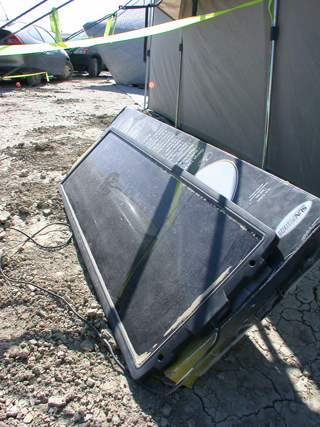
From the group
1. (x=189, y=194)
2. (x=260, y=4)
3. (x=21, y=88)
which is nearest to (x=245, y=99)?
(x=260, y=4)

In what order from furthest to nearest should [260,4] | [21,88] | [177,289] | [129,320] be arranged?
1. [21,88]
2. [260,4]
3. [129,320]
4. [177,289]

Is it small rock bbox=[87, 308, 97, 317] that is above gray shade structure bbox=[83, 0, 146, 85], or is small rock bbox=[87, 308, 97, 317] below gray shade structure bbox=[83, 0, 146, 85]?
below

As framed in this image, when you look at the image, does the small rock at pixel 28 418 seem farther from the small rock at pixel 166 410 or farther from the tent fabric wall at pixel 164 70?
the tent fabric wall at pixel 164 70

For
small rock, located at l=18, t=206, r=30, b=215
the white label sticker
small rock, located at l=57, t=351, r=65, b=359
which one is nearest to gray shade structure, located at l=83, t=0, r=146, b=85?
small rock, located at l=18, t=206, r=30, b=215

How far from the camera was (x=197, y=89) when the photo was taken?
5.04 m

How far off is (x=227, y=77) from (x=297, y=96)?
1.31 metres

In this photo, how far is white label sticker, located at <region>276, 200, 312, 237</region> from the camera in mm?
1445

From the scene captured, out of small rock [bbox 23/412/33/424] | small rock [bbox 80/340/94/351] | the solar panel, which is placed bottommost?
small rock [bbox 80/340/94/351]

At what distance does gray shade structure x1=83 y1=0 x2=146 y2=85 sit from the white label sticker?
10.4 m

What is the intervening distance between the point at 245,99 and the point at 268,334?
2941mm

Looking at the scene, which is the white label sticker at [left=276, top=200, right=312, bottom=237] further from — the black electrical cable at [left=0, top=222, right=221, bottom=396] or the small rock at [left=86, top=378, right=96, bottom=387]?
the small rock at [left=86, top=378, right=96, bottom=387]

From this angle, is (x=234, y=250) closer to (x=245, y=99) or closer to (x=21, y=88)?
(x=245, y=99)

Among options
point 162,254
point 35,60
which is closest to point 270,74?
point 162,254

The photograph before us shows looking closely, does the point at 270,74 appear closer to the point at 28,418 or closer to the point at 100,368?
the point at 100,368
